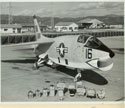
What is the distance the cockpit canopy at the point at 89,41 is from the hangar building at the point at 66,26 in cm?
16

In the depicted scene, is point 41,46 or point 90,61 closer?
point 90,61

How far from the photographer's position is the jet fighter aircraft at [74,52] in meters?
2.29

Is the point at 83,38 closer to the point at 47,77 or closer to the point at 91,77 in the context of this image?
the point at 91,77

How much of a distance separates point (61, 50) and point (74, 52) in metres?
0.15

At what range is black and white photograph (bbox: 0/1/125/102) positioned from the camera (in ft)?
7.88

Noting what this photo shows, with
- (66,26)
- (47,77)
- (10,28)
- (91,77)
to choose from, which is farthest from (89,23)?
(10,28)

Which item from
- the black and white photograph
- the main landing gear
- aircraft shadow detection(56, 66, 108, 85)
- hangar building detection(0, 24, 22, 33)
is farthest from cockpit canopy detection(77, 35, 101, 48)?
hangar building detection(0, 24, 22, 33)

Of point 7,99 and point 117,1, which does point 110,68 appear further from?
point 7,99

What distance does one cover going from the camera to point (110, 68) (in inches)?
96.1

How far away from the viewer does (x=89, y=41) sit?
2.32 m

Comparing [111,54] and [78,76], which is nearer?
[111,54]

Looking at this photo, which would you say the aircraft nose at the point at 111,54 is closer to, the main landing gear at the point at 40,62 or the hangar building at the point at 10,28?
the main landing gear at the point at 40,62
